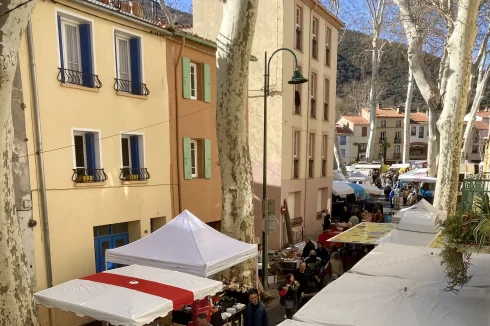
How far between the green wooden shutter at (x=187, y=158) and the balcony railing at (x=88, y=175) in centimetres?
305

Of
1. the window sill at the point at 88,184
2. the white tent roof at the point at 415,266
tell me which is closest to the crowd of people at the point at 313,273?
the white tent roof at the point at 415,266

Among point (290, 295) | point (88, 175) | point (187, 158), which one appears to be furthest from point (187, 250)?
point (187, 158)

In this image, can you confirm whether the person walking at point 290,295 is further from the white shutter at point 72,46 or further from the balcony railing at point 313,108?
the balcony railing at point 313,108

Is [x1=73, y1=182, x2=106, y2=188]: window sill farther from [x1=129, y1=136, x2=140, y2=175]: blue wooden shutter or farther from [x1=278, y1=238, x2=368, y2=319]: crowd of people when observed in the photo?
[x1=278, y1=238, x2=368, y2=319]: crowd of people

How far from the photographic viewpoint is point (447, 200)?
13.6 m

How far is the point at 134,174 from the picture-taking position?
11.1m

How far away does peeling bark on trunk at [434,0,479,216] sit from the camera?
12.3 m

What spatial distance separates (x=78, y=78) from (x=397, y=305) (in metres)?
8.71

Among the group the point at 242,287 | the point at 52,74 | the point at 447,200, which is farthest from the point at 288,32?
the point at 242,287

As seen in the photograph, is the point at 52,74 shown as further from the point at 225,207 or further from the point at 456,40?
the point at 456,40

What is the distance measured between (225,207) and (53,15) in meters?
6.24

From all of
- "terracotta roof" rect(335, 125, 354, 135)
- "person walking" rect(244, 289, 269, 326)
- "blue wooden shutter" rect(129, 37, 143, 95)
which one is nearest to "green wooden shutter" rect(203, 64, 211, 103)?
"blue wooden shutter" rect(129, 37, 143, 95)

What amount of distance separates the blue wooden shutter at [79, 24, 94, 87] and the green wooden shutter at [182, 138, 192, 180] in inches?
148

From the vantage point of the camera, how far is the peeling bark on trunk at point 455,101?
12273 millimetres
